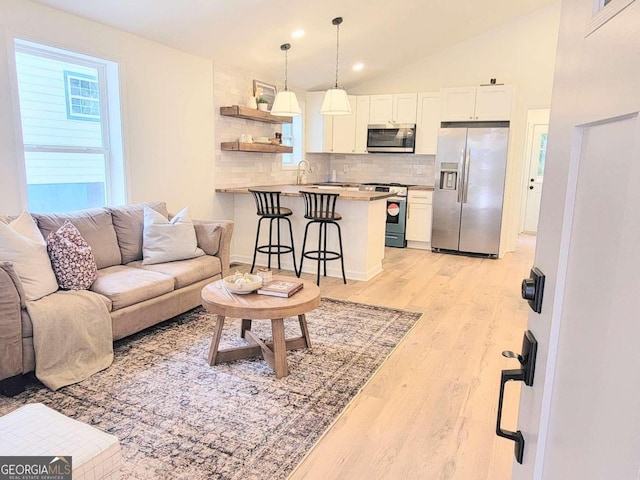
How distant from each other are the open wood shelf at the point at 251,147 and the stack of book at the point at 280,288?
9.07 feet

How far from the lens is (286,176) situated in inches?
268

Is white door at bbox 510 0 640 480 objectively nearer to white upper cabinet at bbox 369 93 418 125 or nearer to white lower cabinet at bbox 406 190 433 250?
white lower cabinet at bbox 406 190 433 250

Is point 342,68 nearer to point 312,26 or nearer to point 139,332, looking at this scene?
point 312,26

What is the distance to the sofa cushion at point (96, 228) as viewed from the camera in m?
3.25

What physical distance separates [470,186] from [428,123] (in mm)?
1201

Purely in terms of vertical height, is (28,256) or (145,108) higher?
(145,108)

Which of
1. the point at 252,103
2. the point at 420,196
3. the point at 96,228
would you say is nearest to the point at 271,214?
the point at 252,103

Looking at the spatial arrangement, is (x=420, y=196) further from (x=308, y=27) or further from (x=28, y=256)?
(x=28, y=256)

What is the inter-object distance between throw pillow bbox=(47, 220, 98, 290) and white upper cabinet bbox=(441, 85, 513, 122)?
16.6 feet

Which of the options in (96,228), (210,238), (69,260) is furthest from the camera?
(210,238)

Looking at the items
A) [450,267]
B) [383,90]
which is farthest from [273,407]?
[383,90]

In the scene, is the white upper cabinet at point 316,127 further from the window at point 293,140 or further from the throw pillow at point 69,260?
the throw pillow at point 69,260

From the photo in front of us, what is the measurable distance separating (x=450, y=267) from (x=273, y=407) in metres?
3.90

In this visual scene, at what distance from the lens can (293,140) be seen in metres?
6.89
